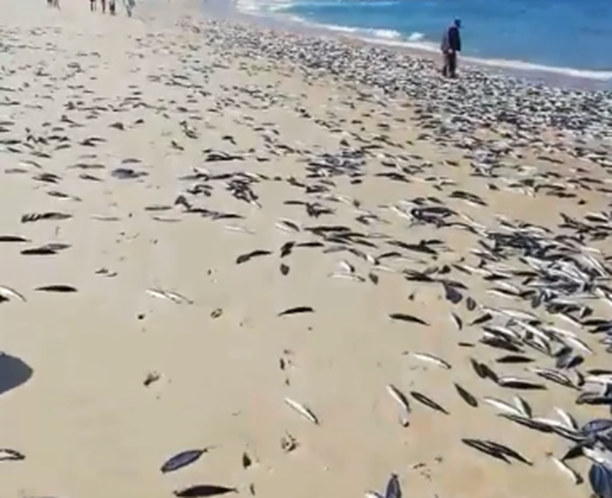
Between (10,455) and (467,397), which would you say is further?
(467,397)

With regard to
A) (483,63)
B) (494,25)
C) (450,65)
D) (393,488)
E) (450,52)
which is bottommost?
(483,63)

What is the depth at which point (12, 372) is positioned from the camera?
4176 mm

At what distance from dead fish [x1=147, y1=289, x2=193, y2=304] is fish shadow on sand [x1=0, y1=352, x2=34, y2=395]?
1.14 meters

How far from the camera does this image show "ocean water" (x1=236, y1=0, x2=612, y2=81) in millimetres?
29859

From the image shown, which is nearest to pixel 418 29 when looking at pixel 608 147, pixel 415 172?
pixel 608 147

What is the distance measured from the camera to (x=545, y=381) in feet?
14.9

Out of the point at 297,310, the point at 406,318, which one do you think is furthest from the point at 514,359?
the point at 297,310

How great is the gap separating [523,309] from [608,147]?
813cm

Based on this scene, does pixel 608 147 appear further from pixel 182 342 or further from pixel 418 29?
pixel 418 29

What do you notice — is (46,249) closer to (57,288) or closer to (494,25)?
(57,288)

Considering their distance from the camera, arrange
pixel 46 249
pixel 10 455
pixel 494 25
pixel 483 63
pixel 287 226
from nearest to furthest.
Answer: pixel 10 455 < pixel 46 249 < pixel 287 226 < pixel 483 63 < pixel 494 25

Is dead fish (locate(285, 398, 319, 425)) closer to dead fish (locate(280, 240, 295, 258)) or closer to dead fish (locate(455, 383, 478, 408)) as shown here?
dead fish (locate(455, 383, 478, 408))

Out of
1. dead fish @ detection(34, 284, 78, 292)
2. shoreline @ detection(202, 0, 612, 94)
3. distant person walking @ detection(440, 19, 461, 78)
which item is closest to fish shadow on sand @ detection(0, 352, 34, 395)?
dead fish @ detection(34, 284, 78, 292)

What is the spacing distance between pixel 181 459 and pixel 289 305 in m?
1.87
